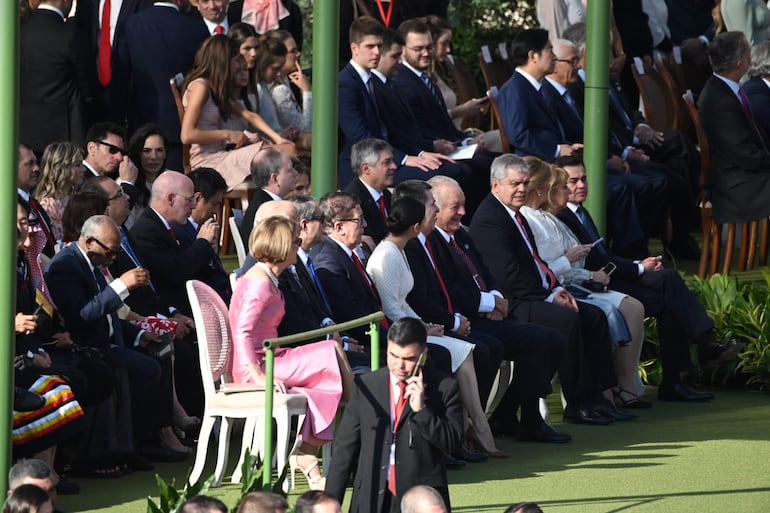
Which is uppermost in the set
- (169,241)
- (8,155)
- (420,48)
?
(420,48)

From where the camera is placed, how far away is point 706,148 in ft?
45.6

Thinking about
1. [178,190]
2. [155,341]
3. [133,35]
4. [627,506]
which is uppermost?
[133,35]

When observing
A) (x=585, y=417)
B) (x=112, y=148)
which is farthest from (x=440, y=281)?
(x=112, y=148)

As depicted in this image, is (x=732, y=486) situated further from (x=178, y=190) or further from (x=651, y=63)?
(x=651, y=63)

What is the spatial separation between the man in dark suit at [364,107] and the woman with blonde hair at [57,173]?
8.57 feet

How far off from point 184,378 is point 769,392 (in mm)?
4278

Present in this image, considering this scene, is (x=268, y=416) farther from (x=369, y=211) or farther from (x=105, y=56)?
(x=105, y=56)

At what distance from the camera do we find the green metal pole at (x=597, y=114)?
12.1m

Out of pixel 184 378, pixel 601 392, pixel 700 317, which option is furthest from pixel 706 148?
pixel 184 378

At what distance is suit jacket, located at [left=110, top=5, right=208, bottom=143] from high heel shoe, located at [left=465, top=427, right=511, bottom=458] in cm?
390

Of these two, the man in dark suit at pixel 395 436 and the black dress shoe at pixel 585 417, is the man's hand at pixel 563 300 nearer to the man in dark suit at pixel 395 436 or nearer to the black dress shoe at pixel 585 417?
the black dress shoe at pixel 585 417

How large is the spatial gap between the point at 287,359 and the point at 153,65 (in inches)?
171

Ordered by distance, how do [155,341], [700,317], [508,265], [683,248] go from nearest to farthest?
[155,341] → [508,265] → [700,317] → [683,248]

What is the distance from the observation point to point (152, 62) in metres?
12.5
